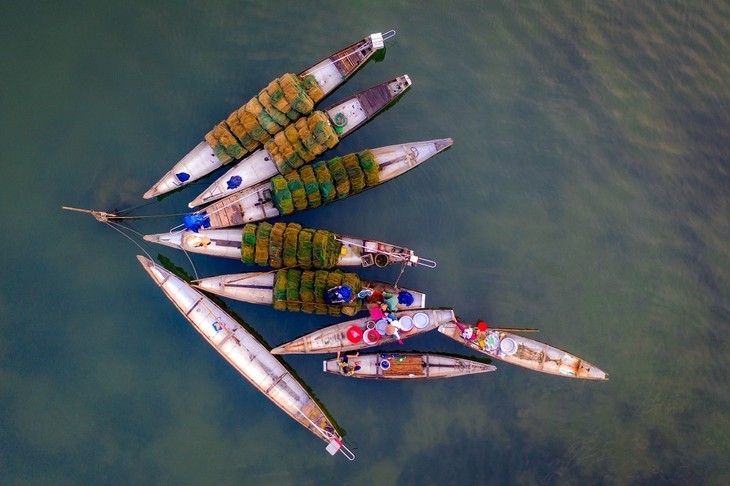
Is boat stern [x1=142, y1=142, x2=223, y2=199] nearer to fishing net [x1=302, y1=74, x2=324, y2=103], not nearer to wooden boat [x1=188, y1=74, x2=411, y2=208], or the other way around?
wooden boat [x1=188, y1=74, x2=411, y2=208]

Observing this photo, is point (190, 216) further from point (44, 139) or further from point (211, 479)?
point (211, 479)

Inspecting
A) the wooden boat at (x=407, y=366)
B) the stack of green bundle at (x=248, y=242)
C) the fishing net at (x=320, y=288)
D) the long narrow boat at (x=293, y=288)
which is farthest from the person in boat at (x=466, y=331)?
the stack of green bundle at (x=248, y=242)

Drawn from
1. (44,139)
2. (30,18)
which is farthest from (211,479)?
(30,18)

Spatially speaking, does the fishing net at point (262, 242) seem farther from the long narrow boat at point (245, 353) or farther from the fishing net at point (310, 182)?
the long narrow boat at point (245, 353)

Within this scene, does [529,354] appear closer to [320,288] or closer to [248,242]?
[320,288]

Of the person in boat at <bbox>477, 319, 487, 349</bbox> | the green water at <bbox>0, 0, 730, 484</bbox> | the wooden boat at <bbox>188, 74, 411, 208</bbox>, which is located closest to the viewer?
the wooden boat at <bbox>188, 74, 411, 208</bbox>

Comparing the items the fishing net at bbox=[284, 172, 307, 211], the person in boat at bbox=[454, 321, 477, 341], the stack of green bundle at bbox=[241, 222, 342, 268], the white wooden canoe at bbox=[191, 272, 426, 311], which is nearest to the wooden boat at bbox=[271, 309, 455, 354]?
the person in boat at bbox=[454, 321, 477, 341]
